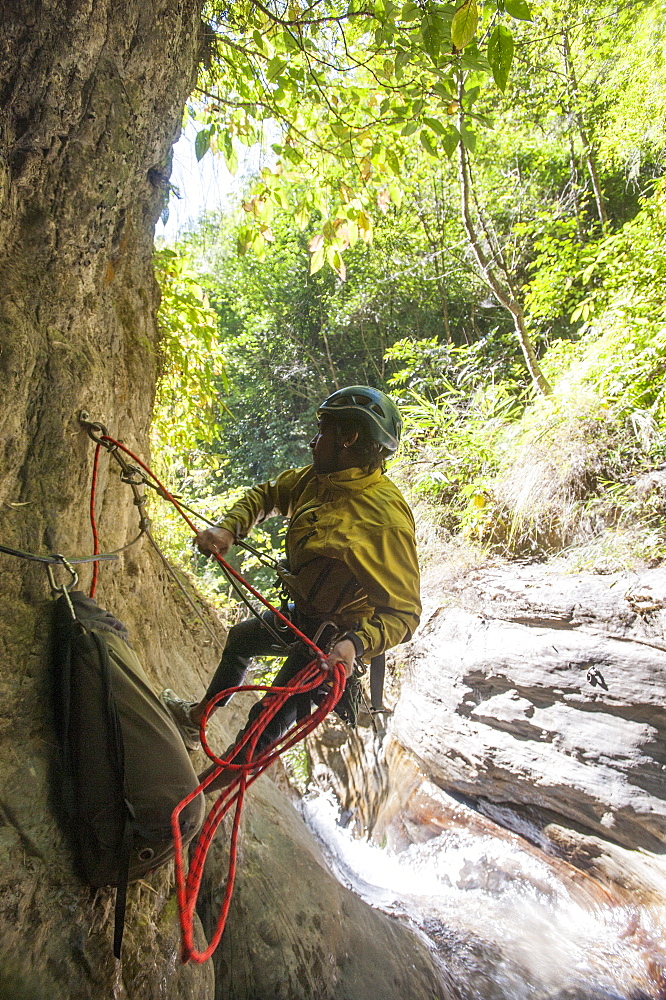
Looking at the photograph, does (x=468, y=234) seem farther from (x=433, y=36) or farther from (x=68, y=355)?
(x=68, y=355)

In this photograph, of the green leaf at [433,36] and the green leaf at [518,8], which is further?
the green leaf at [433,36]

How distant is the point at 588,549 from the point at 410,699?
2.22 m

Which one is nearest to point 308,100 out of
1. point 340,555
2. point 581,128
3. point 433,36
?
point 433,36

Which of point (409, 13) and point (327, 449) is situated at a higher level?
point (409, 13)

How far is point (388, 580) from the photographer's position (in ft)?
7.47

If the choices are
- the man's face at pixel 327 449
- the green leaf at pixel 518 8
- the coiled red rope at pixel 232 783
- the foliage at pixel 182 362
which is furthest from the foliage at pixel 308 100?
the coiled red rope at pixel 232 783

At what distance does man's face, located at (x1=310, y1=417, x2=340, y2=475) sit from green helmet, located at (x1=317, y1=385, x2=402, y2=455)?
2.6 inches

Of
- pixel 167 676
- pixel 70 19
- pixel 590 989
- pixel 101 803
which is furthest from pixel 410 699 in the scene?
pixel 70 19

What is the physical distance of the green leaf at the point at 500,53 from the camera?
158 cm

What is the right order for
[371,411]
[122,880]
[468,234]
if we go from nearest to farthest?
1. [122,880]
2. [371,411]
3. [468,234]

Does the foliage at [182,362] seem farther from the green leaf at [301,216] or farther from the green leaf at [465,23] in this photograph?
the green leaf at [465,23]

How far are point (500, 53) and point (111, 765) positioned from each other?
229cm

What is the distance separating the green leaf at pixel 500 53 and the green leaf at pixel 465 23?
8 centimetres

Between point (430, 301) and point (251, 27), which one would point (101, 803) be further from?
point (430, 301)
